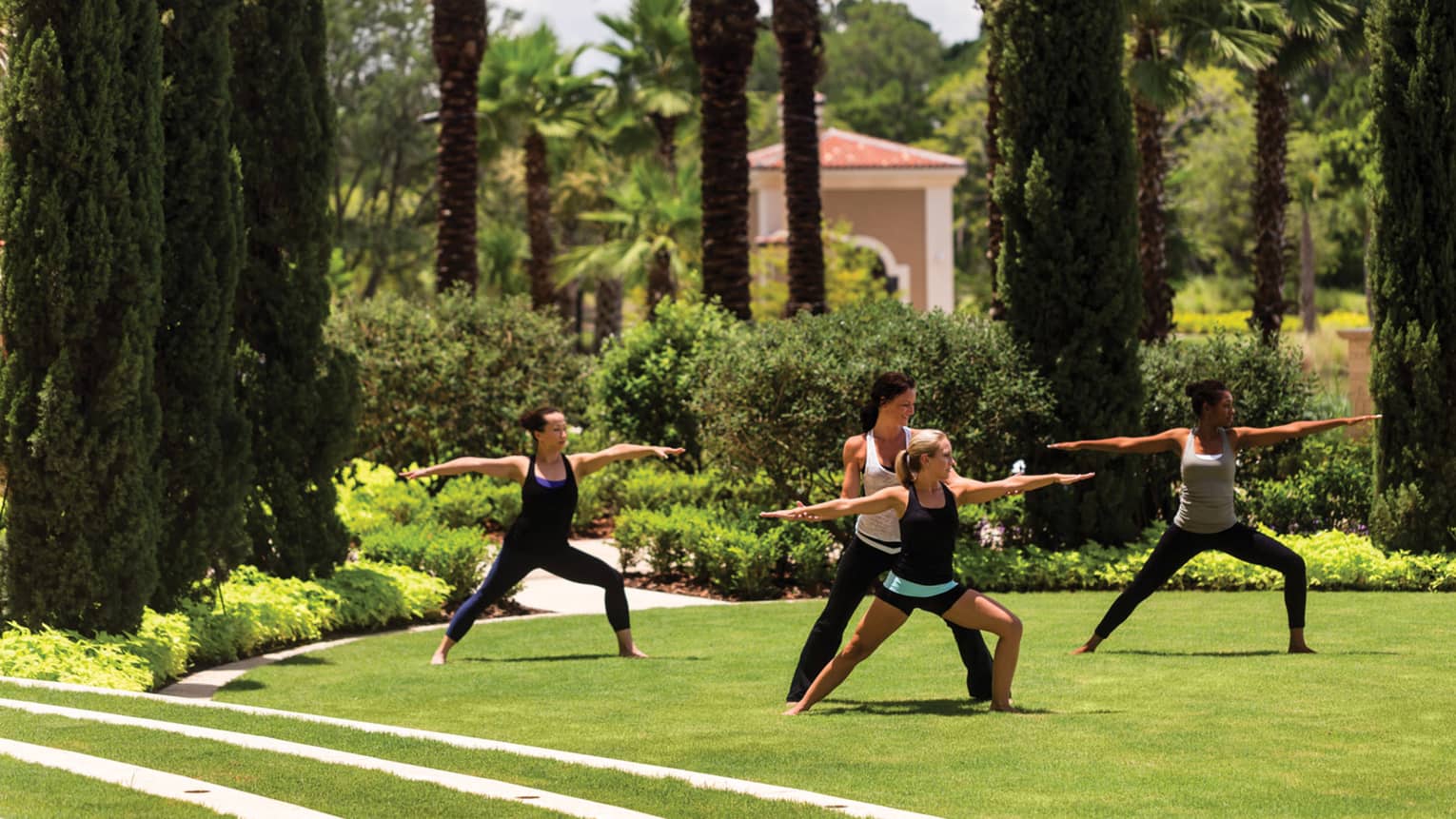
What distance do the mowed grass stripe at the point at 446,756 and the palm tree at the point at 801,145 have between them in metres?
20.1

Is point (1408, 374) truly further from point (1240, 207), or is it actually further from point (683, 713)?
point (1240, 207)

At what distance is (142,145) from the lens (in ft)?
40.7

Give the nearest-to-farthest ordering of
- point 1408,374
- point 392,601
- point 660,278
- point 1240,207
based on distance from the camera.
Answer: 1. point 392,601
2. point 1408,374
3. point 660,278
4. point 1240,207

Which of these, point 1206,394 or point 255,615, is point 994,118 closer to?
point 1206,394

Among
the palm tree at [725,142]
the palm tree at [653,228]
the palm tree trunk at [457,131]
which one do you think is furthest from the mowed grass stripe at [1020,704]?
the palm tree at [653,228]

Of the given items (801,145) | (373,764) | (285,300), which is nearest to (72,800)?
(373,764)

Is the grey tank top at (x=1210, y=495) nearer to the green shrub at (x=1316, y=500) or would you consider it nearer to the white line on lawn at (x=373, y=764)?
the white line on lawn at (x=373, y=764)

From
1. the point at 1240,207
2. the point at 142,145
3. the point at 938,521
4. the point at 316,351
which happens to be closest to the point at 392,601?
the point at 316,351

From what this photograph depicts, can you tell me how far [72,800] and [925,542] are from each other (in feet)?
14.0

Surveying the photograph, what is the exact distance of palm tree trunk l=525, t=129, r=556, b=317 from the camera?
1831 inches

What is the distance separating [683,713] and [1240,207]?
2368 inches

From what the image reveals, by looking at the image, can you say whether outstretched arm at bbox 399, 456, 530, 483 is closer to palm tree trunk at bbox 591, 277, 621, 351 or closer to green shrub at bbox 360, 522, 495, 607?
green shrub at bbox 360, 522, 495, 607

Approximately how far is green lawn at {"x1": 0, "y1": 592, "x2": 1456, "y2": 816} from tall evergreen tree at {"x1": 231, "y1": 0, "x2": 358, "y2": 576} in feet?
6.06

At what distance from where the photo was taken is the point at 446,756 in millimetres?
8031
